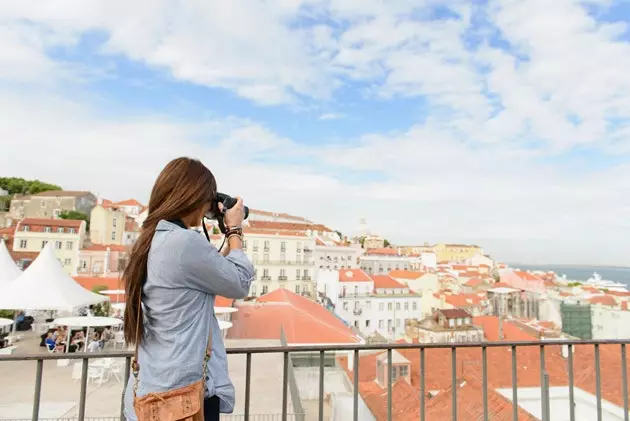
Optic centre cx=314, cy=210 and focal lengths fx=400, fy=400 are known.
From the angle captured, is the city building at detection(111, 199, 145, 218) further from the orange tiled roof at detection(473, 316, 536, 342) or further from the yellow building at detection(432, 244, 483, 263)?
the yellow building at detection(432, 244, 483, 263)

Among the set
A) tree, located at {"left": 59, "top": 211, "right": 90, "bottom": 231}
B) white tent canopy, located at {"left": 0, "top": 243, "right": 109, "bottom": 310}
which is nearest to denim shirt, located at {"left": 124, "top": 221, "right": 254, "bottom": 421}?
white tent canopy, located at {"left": 0, "top": 243, "right": 109, "bottom": 310}

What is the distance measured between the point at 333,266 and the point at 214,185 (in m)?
51.0

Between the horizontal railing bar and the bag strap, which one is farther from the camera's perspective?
the horizontal railing bar

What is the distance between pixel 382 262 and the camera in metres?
63.3

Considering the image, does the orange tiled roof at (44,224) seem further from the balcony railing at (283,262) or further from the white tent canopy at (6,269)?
the white tent canopy at (6,269)

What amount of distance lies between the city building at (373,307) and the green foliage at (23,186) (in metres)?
58.0

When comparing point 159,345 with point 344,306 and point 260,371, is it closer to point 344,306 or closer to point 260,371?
Result: point 260,371

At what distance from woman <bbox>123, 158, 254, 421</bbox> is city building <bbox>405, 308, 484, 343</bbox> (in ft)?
102

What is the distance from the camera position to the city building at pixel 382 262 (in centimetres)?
6247

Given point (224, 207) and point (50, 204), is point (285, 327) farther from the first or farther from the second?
point (50, 204)

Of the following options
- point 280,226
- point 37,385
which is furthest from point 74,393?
point 280,226

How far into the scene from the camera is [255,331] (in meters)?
15.7

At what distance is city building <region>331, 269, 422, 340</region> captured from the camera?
39875mm

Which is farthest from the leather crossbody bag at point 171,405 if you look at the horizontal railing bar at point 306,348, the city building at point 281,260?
the city building at point 281,260
